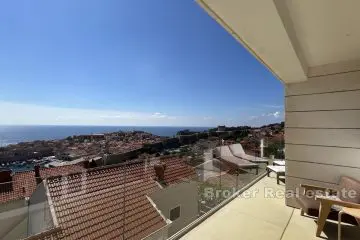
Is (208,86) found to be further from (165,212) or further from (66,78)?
(165,212)

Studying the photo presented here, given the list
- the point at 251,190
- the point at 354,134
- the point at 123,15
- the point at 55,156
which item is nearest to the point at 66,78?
the point at 123,15

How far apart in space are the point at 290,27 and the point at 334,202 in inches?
80.2

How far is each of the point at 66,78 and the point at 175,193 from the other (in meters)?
17.4

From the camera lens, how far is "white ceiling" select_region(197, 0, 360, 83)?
4.50ft

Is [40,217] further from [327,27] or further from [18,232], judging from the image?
[327,27]

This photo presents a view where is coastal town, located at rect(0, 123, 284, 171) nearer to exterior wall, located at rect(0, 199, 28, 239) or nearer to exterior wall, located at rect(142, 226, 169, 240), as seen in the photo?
exterior wall, located at rect(142, 226, 169, 240)

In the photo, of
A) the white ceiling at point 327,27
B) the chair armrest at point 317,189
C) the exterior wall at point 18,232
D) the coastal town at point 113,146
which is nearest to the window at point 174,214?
the coastal town at point 113,146

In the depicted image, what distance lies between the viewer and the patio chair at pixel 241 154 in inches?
218

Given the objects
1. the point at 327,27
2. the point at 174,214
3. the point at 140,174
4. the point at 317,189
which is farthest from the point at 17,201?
the point at 327,27

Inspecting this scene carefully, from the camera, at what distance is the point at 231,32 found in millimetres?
1735

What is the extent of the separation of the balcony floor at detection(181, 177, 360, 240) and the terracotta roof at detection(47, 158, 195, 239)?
116 cm

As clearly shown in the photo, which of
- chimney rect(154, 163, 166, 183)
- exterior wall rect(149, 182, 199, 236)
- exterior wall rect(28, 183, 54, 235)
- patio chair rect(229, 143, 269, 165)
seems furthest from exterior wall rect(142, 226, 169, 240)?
patio chair rect(229, 143, 269, 165)

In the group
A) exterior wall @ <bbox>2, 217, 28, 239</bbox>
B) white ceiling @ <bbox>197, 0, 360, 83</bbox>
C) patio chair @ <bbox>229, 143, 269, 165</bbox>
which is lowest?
exterior wall @ <bbox>2, 217, 28, 239</bbox>

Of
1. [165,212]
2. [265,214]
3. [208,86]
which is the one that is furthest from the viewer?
[208,86]
